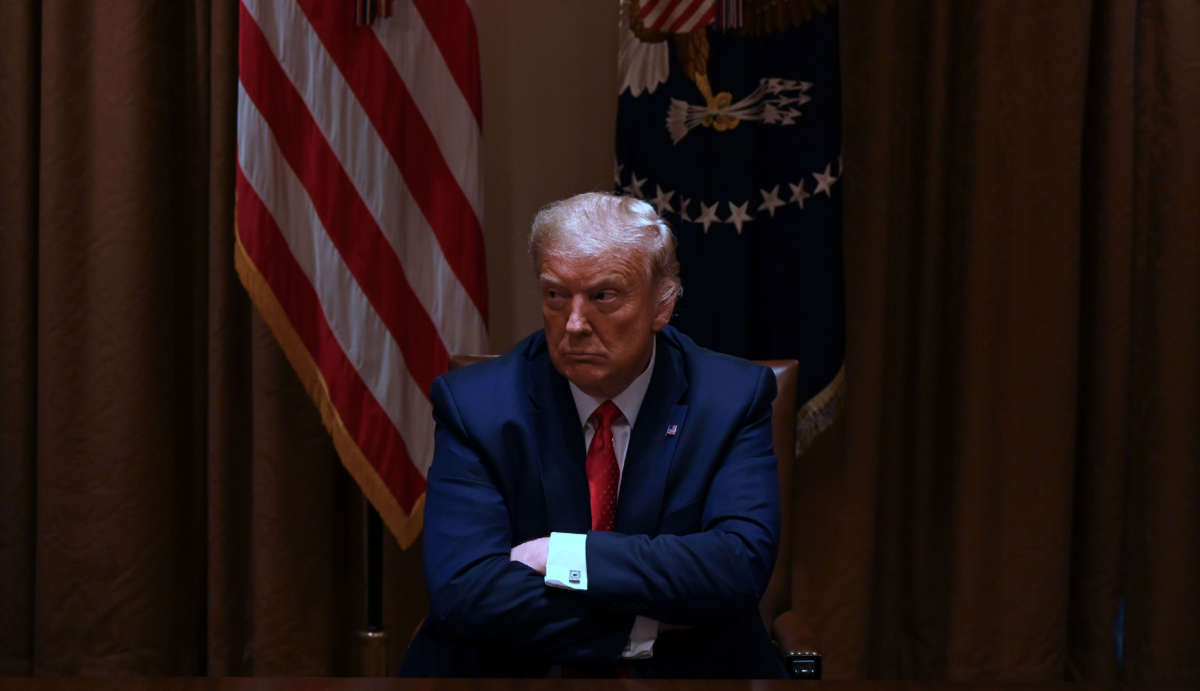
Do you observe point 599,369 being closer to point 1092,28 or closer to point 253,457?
point 253,457

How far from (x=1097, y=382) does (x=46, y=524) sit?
3.02m

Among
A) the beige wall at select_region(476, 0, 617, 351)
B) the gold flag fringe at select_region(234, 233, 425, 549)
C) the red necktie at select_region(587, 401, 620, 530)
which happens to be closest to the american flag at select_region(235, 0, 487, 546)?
the gold flag fringe at select_region(234, 233, 425, 549)

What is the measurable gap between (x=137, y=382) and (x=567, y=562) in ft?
6.01

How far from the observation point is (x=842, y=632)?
3.41 metres

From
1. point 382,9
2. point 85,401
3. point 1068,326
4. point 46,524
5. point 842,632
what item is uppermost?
point 382,9

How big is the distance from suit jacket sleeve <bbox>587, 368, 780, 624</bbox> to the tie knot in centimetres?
22

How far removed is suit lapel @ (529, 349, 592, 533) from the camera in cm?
194

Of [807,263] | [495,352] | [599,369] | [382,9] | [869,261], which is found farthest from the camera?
[495,352]

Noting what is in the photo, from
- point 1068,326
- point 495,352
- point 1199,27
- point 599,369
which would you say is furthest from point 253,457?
point 1199,27

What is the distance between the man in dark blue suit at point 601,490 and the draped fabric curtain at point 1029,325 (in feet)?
4.67

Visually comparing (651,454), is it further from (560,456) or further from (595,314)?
(595,314)

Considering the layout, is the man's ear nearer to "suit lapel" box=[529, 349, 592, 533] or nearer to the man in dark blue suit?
the man in dark blue suit

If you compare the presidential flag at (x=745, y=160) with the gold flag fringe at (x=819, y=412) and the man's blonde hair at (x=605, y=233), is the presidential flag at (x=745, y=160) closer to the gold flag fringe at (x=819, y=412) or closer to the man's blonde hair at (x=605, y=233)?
the gold flag fringe at (x=819, y=412)

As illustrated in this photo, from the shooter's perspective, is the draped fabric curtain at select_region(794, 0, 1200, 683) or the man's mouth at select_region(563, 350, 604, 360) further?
the draped fabric curtain at select_region(794, 0, 1200, 683)
